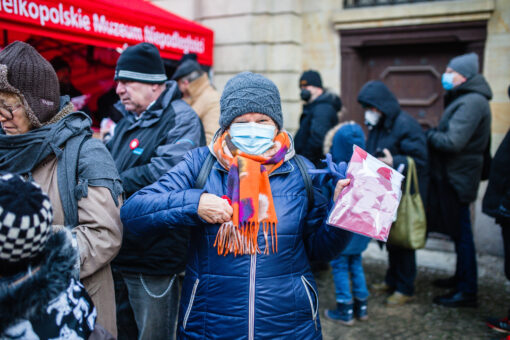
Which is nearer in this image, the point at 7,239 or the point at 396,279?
the point at 7,239

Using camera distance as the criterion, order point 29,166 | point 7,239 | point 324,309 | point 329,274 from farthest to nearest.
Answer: point 329,274
point 324,309
point 29,166
point 7,239

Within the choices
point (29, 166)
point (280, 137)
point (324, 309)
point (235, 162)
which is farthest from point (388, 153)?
point (29, 166)

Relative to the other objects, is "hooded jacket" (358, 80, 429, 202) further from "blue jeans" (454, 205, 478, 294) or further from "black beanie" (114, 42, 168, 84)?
"black beanie" (114, 42, 168, 84)

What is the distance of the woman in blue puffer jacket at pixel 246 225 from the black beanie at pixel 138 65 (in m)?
0.87

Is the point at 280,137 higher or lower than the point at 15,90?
lower

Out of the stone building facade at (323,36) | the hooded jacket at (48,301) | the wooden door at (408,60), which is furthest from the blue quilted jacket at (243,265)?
the wooden door at (408,60)

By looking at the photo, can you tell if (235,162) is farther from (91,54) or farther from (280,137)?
(91,54)

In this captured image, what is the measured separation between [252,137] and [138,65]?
1088 millimetres

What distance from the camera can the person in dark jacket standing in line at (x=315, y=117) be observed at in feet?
15.2

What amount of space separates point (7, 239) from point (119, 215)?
27.2 inches

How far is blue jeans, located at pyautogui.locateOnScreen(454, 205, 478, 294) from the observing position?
4.12 metres

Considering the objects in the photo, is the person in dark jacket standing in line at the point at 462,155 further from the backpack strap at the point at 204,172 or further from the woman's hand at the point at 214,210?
the woman's hand at the point at 214,210

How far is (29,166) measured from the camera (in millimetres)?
A: 1714

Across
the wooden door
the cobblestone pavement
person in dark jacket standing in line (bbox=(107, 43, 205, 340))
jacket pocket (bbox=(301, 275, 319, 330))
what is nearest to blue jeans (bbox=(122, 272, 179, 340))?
person in dark jacket standing in line (bbox=(107, 43, 205, 340))
